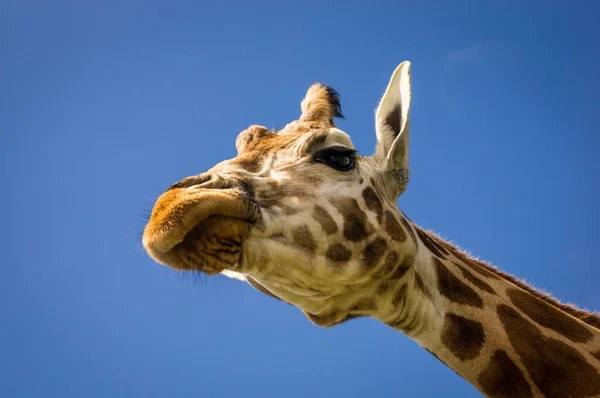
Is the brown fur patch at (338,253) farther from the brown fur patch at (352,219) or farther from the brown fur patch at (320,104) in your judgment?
the brown fur patch at (320,104)

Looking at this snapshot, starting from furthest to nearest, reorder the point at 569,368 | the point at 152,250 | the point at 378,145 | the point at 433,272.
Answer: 1. the point at 378,145
2. the point at 433,272
3. the point at 569,368
4. the point at 152,250

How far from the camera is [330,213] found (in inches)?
142

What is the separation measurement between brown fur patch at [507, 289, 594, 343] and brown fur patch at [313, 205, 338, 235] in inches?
64.2

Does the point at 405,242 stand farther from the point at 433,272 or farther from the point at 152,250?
the point at 152,250

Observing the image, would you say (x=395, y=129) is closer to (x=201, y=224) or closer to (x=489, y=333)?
(x=489, y=333)

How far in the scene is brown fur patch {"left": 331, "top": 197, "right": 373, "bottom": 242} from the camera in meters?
3.62

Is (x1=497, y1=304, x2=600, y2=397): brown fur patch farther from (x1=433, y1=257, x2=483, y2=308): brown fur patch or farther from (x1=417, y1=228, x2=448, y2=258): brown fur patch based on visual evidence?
(x1=417, y1=228, x2=448, y2=258): brown fur patch

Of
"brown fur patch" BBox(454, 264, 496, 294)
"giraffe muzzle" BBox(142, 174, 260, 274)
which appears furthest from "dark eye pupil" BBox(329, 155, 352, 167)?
"brown fur patch" BBox(454, 264, 496, 294)

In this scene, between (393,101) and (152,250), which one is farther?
(393,101)

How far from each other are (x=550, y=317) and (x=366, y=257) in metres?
1.57

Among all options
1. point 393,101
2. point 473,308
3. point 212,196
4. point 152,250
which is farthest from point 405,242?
point 152,250

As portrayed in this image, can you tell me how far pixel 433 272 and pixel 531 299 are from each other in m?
0.86

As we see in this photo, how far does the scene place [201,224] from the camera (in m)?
2.99

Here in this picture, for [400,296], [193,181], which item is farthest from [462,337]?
[193,181]
